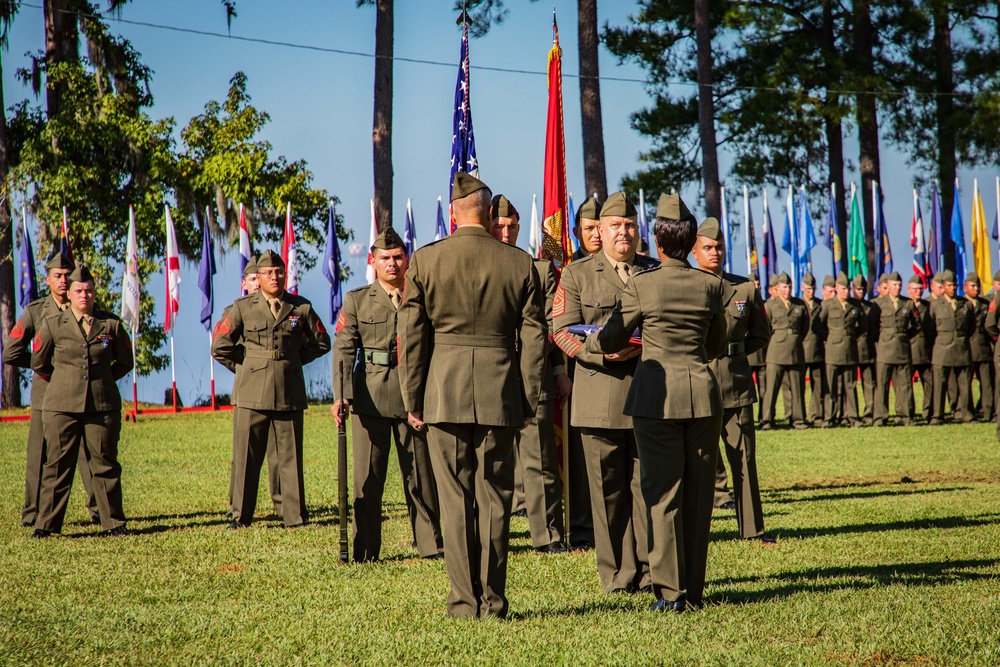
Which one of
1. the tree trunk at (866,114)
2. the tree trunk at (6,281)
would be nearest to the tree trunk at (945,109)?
the tree trunk at (866,114)

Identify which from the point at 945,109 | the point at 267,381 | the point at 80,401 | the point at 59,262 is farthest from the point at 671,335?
the point at 945,109

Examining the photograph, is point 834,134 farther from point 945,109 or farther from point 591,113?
point 591,113

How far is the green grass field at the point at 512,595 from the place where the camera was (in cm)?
512

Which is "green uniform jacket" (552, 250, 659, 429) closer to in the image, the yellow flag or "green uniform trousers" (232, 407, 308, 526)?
"green uniform trousers" (232, 407, 308, 526)

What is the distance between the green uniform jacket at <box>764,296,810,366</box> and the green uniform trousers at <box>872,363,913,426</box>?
1.41 m

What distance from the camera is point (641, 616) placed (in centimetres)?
557

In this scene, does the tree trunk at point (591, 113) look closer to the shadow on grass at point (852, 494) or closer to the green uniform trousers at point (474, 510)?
the shadow on grass at point (852, 494)

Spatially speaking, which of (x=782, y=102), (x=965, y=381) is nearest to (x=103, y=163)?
(x=782, y=102)

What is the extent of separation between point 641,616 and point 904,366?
14.2 meters

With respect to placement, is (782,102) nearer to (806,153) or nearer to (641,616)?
(806,153)

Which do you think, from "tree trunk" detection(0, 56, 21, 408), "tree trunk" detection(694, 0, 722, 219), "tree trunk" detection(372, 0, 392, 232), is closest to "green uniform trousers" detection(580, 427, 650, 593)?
"tree trunk" detection(372, 0, 392, 232)

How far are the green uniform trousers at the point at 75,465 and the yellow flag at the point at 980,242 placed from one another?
21.5 m

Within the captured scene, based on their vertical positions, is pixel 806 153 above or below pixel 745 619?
above

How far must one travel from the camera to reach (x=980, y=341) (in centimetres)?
1856
